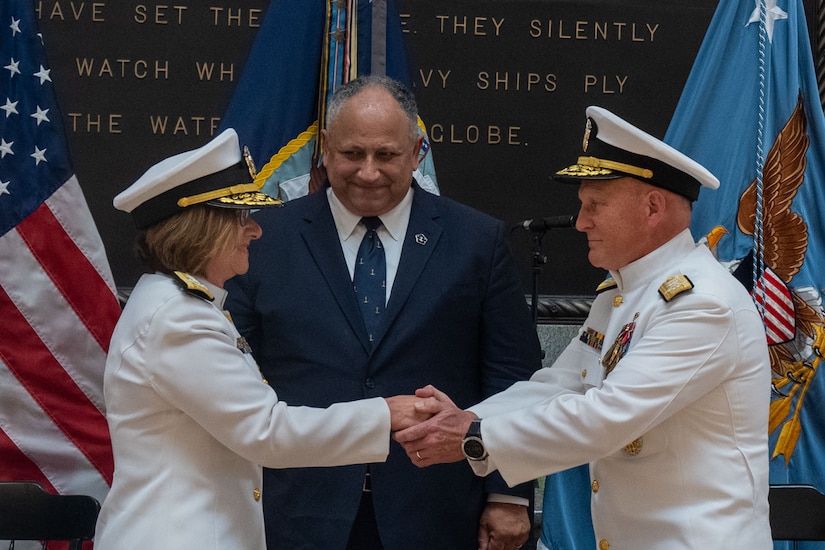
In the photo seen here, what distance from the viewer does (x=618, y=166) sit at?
8.92 feet

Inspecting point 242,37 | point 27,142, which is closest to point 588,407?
point 27,142

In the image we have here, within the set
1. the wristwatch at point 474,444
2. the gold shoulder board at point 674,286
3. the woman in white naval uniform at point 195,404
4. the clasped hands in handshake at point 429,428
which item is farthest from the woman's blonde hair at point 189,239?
the gold shoulder board at point 674,286

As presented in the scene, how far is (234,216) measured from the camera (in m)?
2.59

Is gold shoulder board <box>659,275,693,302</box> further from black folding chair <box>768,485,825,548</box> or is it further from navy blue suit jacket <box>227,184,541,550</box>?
black folding chair <box>768,485,825,548</box>

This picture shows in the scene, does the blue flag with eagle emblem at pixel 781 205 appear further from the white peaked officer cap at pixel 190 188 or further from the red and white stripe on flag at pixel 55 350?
the red and white stripe on flag at pixel 55 350

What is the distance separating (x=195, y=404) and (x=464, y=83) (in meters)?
2.50

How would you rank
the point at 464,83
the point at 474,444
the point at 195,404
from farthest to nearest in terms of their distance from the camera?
the point at 464,83 < the point at 474,444 < the point at 195,404

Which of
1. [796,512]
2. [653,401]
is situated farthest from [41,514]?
[796,512]

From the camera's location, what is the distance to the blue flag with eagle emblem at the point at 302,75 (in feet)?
12.7

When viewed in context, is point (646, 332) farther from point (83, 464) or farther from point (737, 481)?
point (83, 464)

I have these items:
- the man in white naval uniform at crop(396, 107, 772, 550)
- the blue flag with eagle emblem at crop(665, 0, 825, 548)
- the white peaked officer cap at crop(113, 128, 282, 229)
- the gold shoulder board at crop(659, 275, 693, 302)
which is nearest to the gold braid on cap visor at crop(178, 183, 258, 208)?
the white peaked officer cap at crop(113, 128, 282, 229)

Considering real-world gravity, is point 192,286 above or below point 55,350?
above

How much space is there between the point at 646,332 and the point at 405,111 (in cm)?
109

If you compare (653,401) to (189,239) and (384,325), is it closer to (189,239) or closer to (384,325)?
(384,325)
